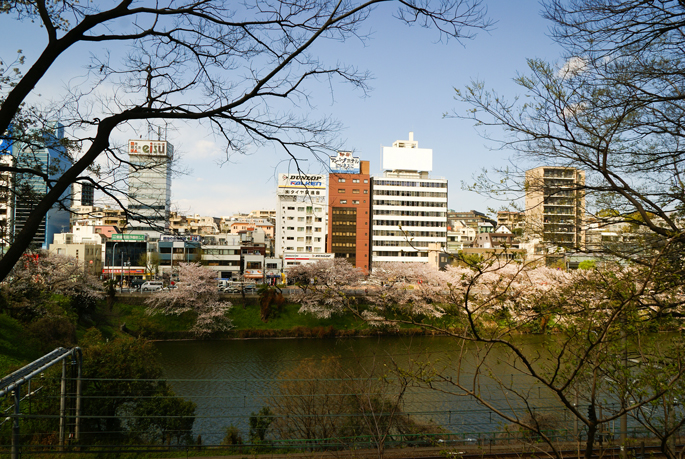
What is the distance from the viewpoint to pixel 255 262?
127 feet

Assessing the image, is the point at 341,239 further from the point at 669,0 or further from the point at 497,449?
the point at 669,0

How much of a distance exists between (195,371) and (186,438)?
8.09 m

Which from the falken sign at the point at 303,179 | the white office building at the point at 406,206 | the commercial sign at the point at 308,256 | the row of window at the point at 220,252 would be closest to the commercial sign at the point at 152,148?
the falken sign at the point at 303,179

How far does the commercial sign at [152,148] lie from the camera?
12.0ft

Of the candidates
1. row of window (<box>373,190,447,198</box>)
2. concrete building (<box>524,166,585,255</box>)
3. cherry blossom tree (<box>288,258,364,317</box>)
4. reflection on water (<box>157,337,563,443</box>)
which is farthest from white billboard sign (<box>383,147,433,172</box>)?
concrete building (<box>524,166,585,255</box>)

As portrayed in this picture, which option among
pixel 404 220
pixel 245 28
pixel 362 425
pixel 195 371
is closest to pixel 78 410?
pixel 362 425

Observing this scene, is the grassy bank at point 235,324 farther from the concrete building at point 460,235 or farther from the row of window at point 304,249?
the concrete building at point 460,235

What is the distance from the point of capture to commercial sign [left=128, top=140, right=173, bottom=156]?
144 inches

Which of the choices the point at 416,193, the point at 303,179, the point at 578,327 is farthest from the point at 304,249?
the point at 578,327

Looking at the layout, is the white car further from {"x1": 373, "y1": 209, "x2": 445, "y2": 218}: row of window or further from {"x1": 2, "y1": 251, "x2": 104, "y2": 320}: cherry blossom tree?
{"x1": 373, "y1": 209, "x2": 445, "y2": 218}: row of window

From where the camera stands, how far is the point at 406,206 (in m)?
42.8

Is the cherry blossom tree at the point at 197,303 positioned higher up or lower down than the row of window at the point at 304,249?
lower down

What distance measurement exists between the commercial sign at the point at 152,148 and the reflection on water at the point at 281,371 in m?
5.10

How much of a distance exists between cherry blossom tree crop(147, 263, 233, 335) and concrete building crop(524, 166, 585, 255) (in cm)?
2033
